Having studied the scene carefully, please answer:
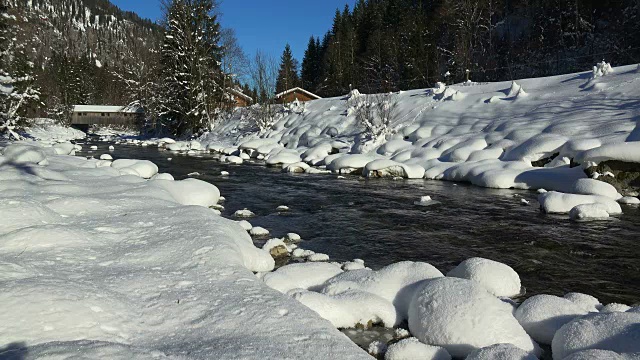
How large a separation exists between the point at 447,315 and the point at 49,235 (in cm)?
400

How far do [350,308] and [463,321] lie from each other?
3.35 ft

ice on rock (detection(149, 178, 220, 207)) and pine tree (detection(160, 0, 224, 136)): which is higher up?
pine tree (detection(160, 0, 224, 136))

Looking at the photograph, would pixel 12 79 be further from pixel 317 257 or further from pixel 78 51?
pixel 78 51

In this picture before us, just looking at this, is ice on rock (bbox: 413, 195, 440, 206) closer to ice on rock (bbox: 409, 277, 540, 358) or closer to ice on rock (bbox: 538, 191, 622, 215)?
ice on rock (bbox: 538, 191, 622, 215)

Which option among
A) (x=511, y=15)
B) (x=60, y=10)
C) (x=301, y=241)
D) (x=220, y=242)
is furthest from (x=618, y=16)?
(x=60, y=10)

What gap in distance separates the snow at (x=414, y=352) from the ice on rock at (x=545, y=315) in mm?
958

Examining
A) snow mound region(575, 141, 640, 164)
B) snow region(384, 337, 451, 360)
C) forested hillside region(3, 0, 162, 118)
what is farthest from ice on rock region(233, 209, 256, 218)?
forested hillside region(3, 0, 162, 118)

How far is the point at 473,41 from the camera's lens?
3828cm

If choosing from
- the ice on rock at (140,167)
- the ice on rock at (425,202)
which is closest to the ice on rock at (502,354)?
the ice on rock at (425,202)

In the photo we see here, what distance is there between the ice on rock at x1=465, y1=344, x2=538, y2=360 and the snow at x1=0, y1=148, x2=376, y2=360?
2.75 ft

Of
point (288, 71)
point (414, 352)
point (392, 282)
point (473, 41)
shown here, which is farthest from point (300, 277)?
point (288, 71)

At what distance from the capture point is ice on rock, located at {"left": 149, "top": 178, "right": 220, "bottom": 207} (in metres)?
8.63

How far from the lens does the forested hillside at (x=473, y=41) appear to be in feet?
97.9

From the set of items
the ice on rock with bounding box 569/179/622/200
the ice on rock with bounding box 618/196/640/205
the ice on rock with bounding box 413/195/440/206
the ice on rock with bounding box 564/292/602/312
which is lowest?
the ice on rock with bounding box 564/292/602/312
